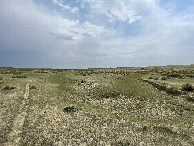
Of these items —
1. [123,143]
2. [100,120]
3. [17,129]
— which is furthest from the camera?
[100,120]

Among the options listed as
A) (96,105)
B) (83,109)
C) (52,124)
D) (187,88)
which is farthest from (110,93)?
(52,124)

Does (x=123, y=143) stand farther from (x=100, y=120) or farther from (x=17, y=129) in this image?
(x=17, y=129)

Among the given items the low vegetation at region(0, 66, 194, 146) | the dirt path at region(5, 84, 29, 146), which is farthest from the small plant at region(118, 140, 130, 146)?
the dirt path at region(5, 84, 29, 146)

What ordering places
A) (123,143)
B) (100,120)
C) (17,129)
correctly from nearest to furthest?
1. (123,143)
2. (17,129)
3. (100,120)

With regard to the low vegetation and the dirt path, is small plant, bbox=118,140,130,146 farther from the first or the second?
the dirt path

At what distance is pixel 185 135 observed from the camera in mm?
15055

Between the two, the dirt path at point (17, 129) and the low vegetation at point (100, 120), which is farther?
the low vegetation at point (100, 120)

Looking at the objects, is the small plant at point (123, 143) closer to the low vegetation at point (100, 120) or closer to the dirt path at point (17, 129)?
the low vegetation at point (100, 120)

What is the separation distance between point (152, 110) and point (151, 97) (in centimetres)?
580

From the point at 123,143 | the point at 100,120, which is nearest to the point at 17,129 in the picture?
the point at 100,120

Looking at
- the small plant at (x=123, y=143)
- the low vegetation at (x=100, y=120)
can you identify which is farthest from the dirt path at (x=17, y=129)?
the small plant at (x=123, y=143)

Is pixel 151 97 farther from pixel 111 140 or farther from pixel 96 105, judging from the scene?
pixel 111 140

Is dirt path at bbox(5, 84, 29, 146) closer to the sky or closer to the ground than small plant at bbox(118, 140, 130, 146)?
closer to the sky

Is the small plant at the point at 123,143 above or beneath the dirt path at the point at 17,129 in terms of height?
beneath
